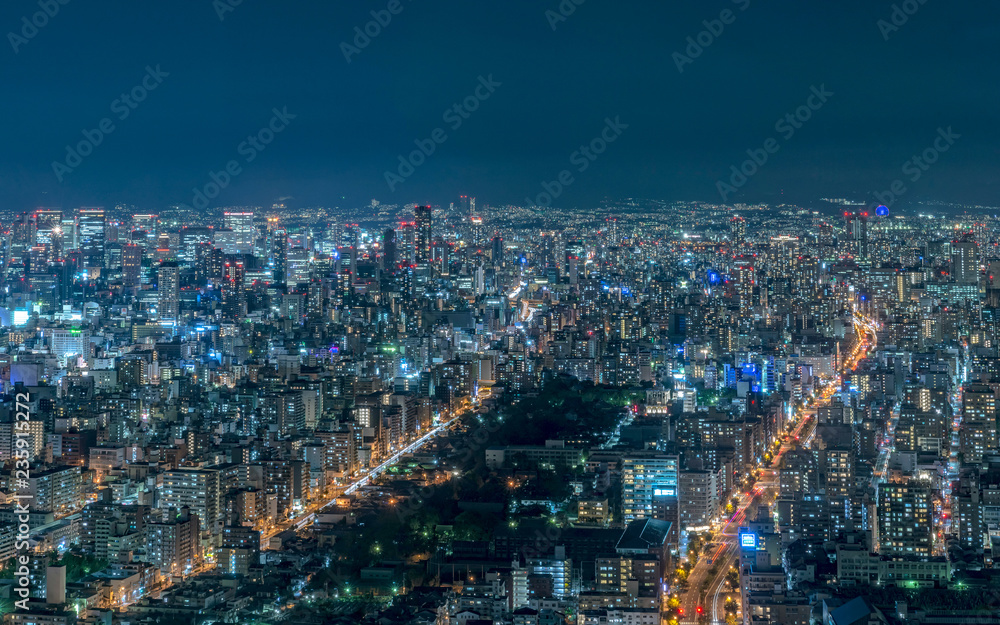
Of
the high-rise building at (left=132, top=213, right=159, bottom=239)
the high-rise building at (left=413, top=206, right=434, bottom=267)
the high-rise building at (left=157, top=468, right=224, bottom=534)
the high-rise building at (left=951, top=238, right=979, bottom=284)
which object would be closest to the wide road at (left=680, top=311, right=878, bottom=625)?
the high-rise building at (left=157, top=468, right=224, bottom=534)

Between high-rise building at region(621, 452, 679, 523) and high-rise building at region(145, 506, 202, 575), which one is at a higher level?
high-rise building at region(621, 452, 679, 523)

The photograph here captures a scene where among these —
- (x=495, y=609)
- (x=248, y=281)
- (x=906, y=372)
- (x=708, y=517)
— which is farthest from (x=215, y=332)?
(x=495, y=609)

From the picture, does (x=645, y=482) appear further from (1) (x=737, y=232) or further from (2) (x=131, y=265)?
(1) (x=737, y=232)

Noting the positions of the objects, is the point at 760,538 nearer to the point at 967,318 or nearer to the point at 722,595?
the point at 722,595

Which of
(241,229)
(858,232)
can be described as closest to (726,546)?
(858,232)

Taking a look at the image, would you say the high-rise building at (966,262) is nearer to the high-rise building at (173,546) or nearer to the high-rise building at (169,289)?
the high-rise building at (169,289)

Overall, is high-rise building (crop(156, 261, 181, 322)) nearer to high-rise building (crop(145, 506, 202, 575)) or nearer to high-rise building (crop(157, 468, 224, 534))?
high-rise building (crop(157, 468, 224, 534))
